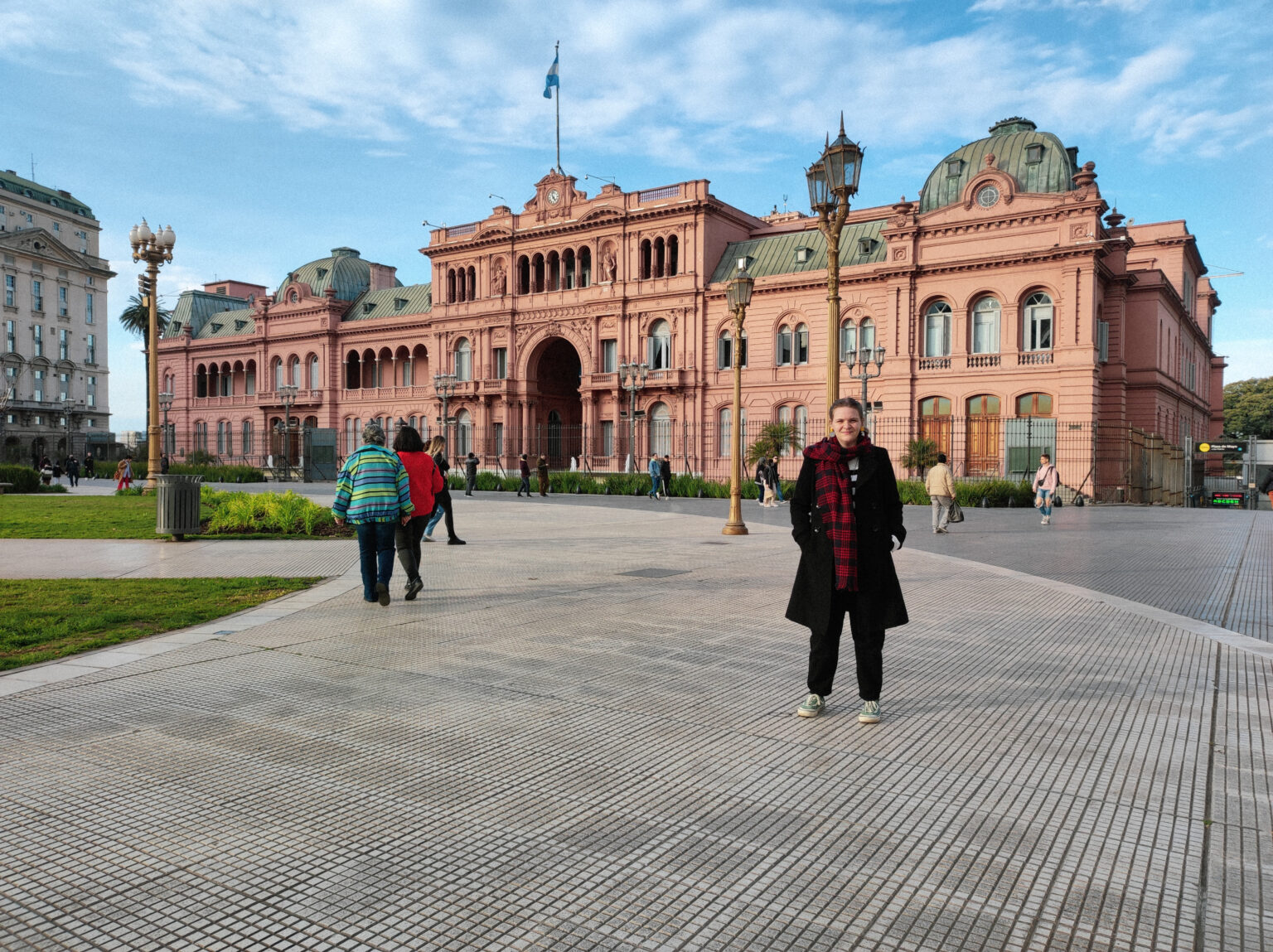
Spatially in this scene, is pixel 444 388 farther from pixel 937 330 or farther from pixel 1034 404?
pixel 1034 404

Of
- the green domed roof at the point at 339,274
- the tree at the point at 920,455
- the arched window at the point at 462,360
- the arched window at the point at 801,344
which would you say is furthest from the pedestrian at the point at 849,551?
the green domed roof at the point at 339,274

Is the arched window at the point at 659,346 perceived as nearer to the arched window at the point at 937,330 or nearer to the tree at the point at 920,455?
the arched window at the point at 937,330

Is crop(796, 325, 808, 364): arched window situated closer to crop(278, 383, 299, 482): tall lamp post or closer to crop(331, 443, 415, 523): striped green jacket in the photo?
crop(278, 383, 299, 482): tall lamp post

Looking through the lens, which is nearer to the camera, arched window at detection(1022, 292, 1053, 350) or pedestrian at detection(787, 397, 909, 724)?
pedestrian at detection(787, 397, 909, 724)

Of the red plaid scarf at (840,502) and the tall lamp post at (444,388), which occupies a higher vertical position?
the tall lamp post at (444,388)

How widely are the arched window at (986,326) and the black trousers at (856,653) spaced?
36087 mm

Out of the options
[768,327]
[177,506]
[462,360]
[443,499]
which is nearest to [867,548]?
[443,499]

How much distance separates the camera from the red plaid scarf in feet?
16.3

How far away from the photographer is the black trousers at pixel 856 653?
16.5 ft

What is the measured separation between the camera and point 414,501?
959 cm

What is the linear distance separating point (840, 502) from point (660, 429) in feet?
140

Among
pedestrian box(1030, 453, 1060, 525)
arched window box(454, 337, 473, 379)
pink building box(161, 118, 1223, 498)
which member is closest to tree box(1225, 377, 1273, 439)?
pink building box(161, 118, 1223, 498)

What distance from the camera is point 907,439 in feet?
129

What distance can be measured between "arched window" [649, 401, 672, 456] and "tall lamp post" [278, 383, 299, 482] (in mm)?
19681
